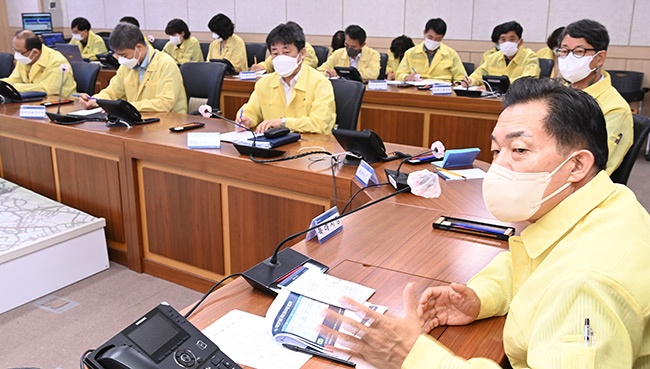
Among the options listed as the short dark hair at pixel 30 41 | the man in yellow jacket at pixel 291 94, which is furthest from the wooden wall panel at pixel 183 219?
the short dark hair at pixel 30 41

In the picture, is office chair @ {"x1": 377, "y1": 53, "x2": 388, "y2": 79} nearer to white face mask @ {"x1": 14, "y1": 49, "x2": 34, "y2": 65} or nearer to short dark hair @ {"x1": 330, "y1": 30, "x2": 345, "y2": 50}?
short dark hair @ {"x1": 330, "y1": 30, "x2": 345, "y2": 50}

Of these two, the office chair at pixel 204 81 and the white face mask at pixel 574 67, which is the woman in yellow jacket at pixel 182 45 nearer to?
the office chair at pixel 204 81

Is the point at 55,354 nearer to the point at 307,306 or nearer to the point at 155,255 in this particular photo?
the point at 155,255

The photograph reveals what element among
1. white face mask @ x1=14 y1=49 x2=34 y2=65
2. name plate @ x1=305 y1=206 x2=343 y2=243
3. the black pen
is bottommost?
the black pen

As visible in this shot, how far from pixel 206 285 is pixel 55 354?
732 mm

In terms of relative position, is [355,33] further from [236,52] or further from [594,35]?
[594,35]

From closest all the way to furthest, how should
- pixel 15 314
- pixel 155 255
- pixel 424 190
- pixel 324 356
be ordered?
pixel 324 356, pixel 424 190, pixel 15 314, pixel 155 255

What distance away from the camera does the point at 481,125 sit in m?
4.16

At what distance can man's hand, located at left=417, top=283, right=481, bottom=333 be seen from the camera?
→ 3.85 ft

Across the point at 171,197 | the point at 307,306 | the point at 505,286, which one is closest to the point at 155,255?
the point at 171,197

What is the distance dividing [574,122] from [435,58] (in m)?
Answer: 4.98

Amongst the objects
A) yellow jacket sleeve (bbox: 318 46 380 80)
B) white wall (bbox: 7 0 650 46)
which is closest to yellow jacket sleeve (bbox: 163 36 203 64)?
white wall (bbox: 7 0 650 46)

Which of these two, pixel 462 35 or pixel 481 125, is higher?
pixel 462 35

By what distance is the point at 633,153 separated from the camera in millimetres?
2234
